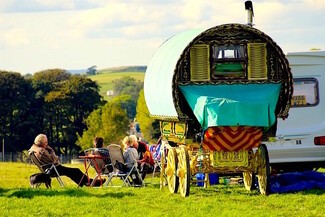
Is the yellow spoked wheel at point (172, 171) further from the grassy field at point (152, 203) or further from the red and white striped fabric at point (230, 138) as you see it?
the red and white striped fabric at point (230, 138)

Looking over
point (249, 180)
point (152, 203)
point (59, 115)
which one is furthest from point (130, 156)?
point (59, 115)

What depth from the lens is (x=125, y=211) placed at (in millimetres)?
16516

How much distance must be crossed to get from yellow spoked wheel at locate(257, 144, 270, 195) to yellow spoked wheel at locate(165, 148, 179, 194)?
5.31ft

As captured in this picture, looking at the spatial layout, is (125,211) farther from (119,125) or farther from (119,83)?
(119,83)

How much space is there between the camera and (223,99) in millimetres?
18453

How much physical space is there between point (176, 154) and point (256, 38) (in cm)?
272

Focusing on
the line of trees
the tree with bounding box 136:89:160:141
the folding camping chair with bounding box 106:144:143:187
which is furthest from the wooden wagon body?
the tree with bounding box 136:89:160:141

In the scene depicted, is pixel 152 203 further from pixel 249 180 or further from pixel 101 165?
pixel 101 165

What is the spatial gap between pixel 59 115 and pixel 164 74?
76.1 meters

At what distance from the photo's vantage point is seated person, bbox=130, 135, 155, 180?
910 inches

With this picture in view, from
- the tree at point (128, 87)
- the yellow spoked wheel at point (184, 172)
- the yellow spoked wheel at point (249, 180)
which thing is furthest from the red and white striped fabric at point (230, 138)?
the tree at point (128, 87)

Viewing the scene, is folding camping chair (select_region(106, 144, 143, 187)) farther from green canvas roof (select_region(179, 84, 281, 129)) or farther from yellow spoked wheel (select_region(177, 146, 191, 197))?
green canvas roof (select_region(179, 84, 281, 129))

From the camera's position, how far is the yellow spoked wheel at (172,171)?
63.7 ft

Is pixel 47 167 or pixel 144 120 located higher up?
pixel 144 120
